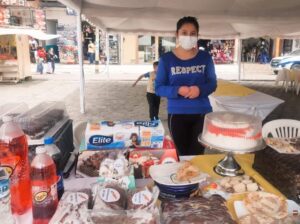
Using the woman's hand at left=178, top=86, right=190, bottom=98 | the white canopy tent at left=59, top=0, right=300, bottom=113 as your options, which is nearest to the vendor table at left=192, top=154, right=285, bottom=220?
the woman's hand at left=178, top=86, right=190, bottom=98

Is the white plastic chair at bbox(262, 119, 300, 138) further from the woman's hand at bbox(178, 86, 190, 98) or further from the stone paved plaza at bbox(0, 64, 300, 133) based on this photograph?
the stone paved plaza at bbox(0, 64, 300, 133)

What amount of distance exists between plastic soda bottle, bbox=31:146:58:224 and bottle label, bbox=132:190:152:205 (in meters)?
0.27

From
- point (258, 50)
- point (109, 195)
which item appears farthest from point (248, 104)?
point (258, 50)

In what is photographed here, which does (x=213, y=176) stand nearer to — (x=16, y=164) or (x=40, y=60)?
(x=16, y=164)

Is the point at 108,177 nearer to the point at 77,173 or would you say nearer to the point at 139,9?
the point at 77,173

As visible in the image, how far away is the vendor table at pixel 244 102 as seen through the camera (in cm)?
445

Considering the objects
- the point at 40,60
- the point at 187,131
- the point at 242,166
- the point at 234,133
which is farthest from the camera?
the point at 40,60

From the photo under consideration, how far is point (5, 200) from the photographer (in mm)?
990

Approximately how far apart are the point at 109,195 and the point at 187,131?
1.38 m

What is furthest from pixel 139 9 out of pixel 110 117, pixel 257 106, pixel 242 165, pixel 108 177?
pixel 108 177

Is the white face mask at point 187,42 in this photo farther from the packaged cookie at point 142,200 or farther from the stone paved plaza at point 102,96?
the stone paved plaza at point 102,96

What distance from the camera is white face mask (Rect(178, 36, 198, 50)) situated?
2.09 metres

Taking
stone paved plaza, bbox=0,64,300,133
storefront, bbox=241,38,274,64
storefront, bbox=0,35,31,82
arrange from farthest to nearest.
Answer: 1. storefront, bbox=241,38,274,64
2. storefront, bbox=0,35,31,82
3. stone paved plaza, bbox=0,64,300,133

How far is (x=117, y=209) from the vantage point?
0.94 m
